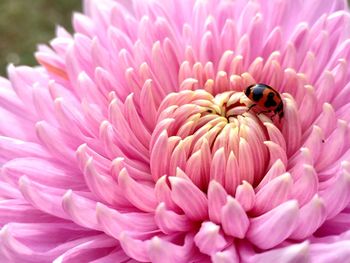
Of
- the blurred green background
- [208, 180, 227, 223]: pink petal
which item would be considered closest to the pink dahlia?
[208, 180, 227, 223]: pink petal

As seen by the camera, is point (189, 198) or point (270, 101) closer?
point (189, 198)

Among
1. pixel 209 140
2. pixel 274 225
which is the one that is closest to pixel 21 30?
pixel 209 140

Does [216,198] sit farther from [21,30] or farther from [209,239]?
[21,30]

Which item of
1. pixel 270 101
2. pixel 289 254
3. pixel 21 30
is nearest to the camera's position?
pixel 289 254

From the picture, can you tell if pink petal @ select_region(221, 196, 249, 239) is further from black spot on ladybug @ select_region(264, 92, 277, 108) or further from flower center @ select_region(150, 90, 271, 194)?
black spot on ladybug @ select_region(264, 92, 277, 108)

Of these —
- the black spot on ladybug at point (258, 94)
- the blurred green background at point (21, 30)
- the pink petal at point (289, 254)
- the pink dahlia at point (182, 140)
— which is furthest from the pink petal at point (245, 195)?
the blurred green background at point (21, 30)
